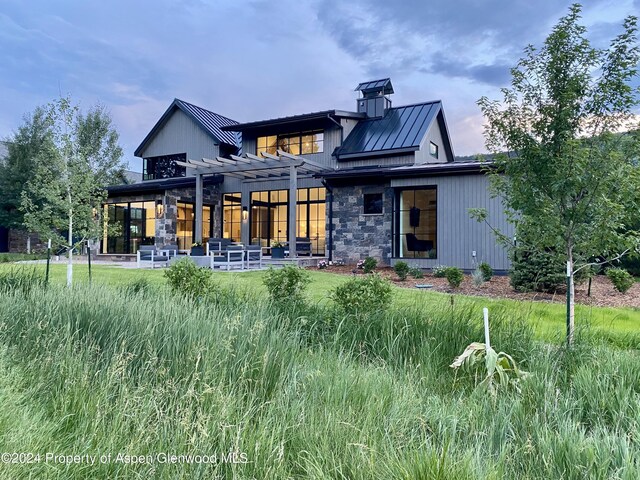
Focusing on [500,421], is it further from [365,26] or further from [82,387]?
[365,26]

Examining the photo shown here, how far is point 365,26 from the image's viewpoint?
49.0 feet

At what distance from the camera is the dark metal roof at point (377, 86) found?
18.4m

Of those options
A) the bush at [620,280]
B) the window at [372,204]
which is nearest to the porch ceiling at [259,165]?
the window at [372,204]

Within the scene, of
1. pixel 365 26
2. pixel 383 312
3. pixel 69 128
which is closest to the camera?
pixel 383 312

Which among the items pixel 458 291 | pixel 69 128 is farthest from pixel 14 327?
pixel 458 291

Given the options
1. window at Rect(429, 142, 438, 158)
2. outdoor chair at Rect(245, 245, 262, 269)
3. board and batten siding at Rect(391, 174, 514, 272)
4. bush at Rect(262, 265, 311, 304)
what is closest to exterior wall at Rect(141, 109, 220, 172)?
outdoor chair at Rect(245, 245, 262, 269)

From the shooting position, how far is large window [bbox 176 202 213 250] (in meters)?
19.1

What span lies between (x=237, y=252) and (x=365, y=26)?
9232 mm

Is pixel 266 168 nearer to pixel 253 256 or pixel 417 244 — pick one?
pixel 253 256

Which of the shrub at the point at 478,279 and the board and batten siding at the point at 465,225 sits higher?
the board and batten siding at the point at 465,225

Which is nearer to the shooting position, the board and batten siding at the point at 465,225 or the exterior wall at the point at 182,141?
the board and batten siding at the point at 465,225

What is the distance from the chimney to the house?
0.15ft

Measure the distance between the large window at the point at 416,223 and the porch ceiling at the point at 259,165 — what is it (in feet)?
11.1

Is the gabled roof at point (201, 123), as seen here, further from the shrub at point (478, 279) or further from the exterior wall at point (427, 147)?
the shrub at point (478, 279)
